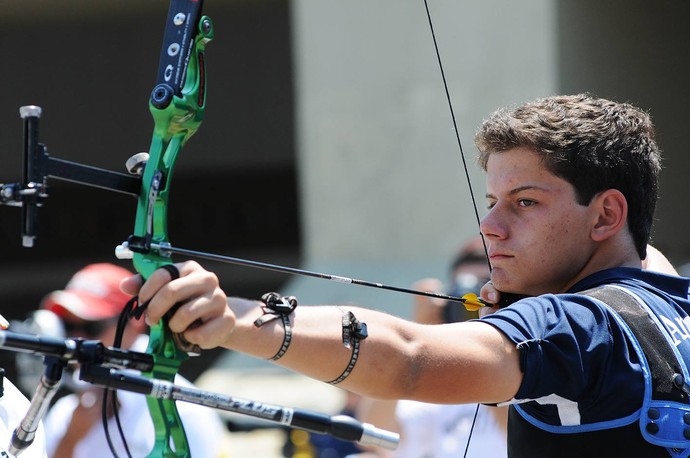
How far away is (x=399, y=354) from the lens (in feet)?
6.17

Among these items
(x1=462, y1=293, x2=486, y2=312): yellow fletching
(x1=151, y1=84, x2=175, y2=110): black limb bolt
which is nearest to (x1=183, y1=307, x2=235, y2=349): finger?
(x1=151, y1=84, x2=175, y2=110): black limb bolt

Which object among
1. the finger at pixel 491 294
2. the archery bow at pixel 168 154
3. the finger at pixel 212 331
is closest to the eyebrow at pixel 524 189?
the finger at pixel 491 294

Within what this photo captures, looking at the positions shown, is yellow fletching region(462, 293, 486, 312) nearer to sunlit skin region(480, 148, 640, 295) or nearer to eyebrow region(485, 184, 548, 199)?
sunlit skin region(480, 148, 640, 295)

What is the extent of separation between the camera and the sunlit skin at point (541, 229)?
2197 mm

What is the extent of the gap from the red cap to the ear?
8.09 ft

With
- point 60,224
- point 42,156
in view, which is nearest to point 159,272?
point 42,156

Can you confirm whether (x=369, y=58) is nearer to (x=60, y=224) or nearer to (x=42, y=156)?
(x=42, y=156)

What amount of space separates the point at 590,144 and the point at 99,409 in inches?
101

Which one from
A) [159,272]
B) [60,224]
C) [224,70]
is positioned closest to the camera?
[159,272]

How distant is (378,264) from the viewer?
7.94 m

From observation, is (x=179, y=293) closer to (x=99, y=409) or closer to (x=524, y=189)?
(x=524, y=189)

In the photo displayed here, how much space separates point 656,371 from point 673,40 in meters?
5.21

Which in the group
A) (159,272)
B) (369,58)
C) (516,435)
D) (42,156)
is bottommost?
(516,435)

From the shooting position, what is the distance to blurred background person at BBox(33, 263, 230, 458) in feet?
12.9
